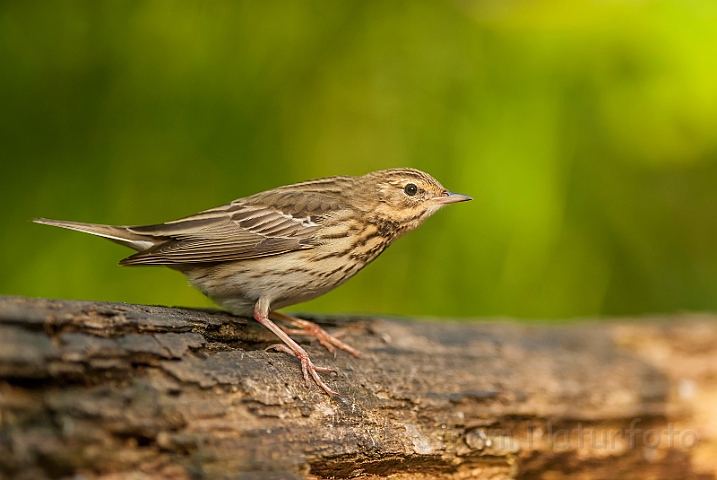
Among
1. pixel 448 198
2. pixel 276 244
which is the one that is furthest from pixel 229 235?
pixel 448 198

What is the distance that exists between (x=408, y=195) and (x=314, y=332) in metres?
1.17

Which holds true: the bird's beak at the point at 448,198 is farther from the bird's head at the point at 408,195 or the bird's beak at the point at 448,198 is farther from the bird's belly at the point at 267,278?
the bird's belly at the point at 267,278

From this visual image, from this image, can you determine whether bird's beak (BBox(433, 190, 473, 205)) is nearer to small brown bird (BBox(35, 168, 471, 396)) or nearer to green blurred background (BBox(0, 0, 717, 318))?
small brown bird (BBox(35, 168, 471, 396))

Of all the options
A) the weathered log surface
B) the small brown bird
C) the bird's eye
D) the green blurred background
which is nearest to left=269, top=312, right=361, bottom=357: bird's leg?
the small brown bird

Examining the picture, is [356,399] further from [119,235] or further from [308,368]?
[119,235]

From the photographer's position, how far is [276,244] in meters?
4.19

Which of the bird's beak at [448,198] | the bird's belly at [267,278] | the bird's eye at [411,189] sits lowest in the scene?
the bird's belly at [267,278]

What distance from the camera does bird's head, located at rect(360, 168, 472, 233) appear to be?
467 centimetres

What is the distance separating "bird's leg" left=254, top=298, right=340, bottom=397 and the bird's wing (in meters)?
0.34

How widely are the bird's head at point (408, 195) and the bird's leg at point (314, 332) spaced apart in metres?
0.92

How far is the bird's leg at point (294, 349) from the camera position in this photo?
353cm

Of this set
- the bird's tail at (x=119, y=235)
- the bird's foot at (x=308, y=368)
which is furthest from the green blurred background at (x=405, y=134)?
the bird's foot at (x=308, y=368)

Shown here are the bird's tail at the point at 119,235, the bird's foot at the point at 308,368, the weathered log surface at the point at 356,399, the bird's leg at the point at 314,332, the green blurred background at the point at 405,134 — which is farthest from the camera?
the green blurred background at the point at 405,134

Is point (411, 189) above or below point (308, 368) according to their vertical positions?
above
